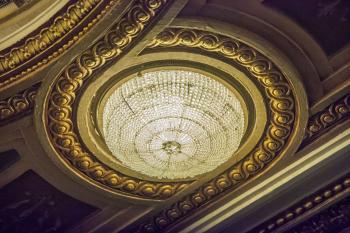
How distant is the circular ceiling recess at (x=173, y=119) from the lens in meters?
3.46

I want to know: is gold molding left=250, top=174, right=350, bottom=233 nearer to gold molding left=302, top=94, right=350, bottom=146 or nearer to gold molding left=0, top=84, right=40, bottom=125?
gold molding left=302, top=94, right=350, bottom=146

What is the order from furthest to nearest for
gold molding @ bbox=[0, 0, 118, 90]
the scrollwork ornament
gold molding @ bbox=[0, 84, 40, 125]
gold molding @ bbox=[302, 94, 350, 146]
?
gold molding @ bbox=[0, 84, 40, 125], gold molding @ bbox=[302, 94, 350, 146], gold molding @ bbox=[0, 0, 118, 90], the scrollwork ornament

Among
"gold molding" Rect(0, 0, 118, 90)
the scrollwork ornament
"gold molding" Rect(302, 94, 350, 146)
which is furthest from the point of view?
"gold molding" Rect(302, 94, 350, 146)

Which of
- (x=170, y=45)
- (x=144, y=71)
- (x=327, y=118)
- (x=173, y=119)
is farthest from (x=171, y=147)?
(x=327, y=118)

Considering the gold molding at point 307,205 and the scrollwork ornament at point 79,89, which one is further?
the gold molding at point 307,205

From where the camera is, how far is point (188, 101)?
3.44m

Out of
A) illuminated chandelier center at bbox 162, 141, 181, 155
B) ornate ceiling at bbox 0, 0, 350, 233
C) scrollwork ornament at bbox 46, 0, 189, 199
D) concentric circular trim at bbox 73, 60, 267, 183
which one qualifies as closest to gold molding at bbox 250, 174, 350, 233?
ornate ceiling at bbox 0, 0, 350, 233

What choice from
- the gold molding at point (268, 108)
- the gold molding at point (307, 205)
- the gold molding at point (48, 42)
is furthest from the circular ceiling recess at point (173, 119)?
the gold molding at point (307, 205)

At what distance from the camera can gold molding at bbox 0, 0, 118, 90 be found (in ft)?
11.6

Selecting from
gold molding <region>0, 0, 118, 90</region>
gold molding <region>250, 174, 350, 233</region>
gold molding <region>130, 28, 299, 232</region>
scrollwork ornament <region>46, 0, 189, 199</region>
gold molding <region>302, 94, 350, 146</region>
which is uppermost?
gold molding <region>0, 0, 118, 90</region>

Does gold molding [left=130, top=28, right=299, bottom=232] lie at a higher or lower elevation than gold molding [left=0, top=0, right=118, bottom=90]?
lower

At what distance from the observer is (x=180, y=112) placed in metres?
3.46

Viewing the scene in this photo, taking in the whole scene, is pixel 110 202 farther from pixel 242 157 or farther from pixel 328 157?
pixel 328 157

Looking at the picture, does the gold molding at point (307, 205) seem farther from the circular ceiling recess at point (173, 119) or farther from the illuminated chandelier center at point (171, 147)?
the illuminated chandelier center at point (171, 147)
